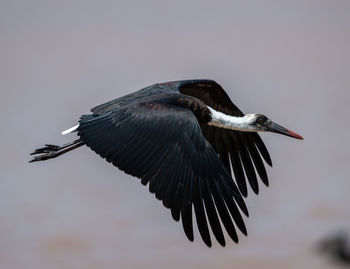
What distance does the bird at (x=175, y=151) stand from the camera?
8.18m

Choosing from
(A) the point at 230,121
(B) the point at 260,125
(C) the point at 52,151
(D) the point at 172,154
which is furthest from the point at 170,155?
(C) the point at 52,151

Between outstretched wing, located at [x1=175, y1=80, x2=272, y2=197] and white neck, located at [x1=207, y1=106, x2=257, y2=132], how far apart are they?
32cm

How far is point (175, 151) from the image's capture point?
8.63 m

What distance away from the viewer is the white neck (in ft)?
33.4

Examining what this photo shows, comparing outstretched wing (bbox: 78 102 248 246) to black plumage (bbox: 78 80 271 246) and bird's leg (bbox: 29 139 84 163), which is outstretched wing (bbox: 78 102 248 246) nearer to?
Result: black plumage (bbox: 78 80 271 246)

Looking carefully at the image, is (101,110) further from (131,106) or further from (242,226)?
(242,226)

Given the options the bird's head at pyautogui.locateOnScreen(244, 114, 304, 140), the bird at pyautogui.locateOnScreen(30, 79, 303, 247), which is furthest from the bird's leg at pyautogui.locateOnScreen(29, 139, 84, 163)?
the bird's head at pyautogui.locateOnScreen(244, 114, 304, 140)

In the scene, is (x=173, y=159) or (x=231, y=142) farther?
(x=231, y=142)

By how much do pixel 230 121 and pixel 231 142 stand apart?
532 millimetres

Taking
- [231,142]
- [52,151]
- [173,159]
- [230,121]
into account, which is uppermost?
[52,151]

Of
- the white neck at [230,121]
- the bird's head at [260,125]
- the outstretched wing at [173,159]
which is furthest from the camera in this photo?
the bird's head at [260,125]

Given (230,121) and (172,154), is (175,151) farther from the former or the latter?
(230,121)

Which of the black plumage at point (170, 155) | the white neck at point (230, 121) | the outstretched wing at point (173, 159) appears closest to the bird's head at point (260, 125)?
the white neck at point (230, 121)

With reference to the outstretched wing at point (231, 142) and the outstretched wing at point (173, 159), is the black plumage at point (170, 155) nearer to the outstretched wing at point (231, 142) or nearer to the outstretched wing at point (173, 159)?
the outstretched wing at point (173, 159)
